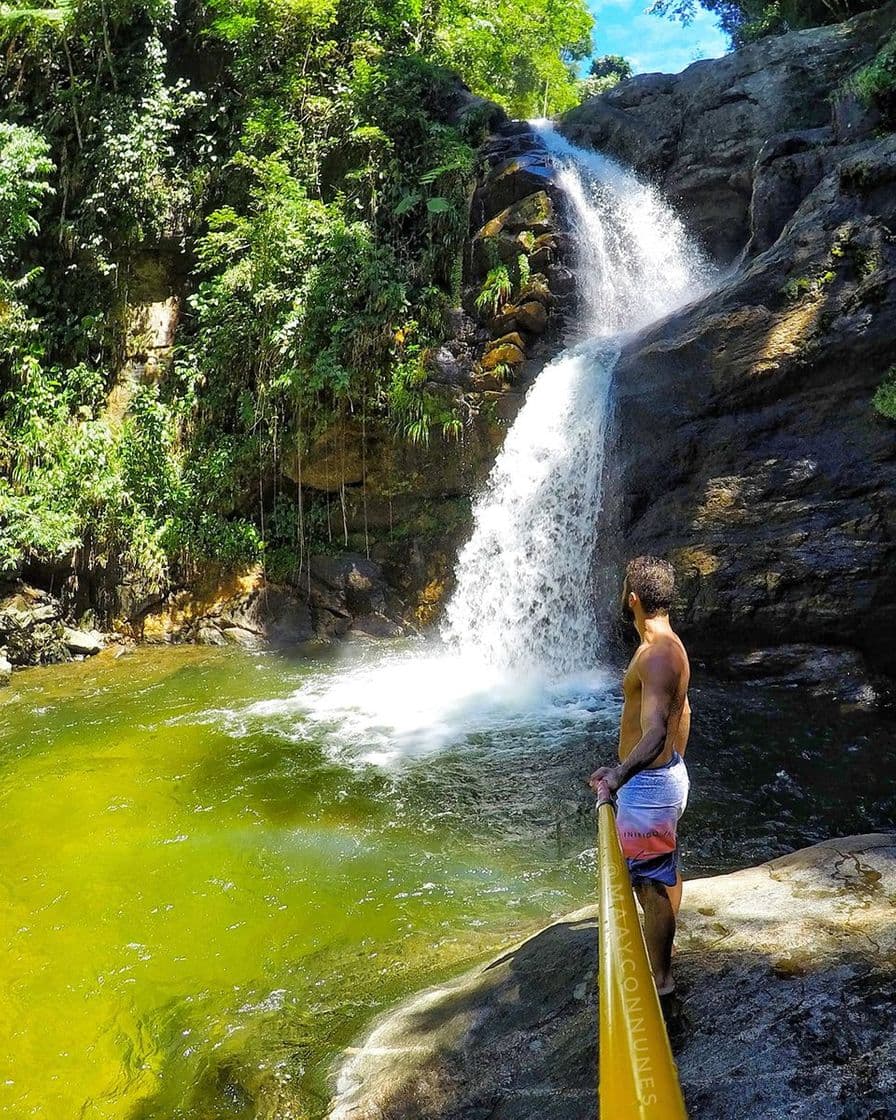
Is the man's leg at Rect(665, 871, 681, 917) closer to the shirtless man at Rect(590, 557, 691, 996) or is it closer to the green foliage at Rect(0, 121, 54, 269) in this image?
the shirtless man at Rect(590, 557, 691, 996)

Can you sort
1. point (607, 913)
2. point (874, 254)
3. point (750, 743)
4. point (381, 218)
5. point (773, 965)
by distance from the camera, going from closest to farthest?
point (607, 913), point (773, 965), point (750, 743), point (874, 254), point (381, 218)

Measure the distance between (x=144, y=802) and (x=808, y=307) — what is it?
826 cm

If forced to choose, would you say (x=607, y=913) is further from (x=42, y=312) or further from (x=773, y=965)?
(x=42, y=312)

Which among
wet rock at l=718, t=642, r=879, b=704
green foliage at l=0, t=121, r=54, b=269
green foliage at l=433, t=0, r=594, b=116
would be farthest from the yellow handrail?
green foliage at l=433, t=0, r=594, b=116

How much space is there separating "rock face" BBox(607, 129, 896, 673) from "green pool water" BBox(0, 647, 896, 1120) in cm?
103

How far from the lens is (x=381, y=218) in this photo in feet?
47.8

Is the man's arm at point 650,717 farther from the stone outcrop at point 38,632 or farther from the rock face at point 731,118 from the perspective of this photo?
the rock face at point 731,118

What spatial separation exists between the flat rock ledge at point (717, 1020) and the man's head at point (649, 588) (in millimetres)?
1217

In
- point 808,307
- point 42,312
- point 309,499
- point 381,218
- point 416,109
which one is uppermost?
point 416,109

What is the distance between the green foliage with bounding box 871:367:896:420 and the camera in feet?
24.8

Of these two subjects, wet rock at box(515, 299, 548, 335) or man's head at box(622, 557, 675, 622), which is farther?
wet rock at box(515, 299, 548, 335)

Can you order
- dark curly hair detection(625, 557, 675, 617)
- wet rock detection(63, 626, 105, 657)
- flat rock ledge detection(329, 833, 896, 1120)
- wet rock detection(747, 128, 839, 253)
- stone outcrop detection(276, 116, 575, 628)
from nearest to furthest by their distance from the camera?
flat rock ledge detection(329, 833, 896, 1120), dark curly hair detection(625, 557, 675, 617), wet rock detection(747, 128, 839, 253), wet rock detection(63, 626, 105, 657), stone outcrop detection(276, 116, 575, 628)

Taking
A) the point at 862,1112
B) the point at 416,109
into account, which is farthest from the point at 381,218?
the point at 862,1112

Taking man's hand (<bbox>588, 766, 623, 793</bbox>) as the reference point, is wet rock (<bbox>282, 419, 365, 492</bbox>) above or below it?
above
